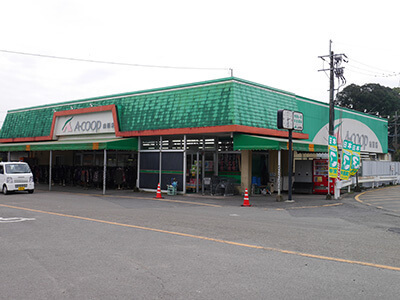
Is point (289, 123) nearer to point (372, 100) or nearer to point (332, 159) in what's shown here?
point (332, 159)

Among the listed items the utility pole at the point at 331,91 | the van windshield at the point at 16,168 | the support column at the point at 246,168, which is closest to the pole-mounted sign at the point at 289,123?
the support column at the point at 246,168

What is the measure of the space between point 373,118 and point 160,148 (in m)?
24.1

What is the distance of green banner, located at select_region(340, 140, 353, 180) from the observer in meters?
19.6

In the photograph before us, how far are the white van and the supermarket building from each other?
9.67 feet

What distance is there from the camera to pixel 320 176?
21797mm

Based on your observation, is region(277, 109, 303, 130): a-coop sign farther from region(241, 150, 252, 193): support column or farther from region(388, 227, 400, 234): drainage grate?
region(388, 227, 400, 234): drainage grate

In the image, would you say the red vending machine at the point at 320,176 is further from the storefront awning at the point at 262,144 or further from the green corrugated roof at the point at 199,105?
the green corrugated roof at the point at 199,105

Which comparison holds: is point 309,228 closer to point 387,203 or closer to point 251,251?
point 251,251

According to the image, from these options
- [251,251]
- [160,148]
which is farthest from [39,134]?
[251,251]

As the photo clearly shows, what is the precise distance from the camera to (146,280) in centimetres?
580

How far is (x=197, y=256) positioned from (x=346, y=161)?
48.3ft

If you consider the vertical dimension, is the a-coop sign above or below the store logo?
below

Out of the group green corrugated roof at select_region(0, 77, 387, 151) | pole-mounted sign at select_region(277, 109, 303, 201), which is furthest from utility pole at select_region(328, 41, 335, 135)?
pole-mounted sign at select_region(277, 109, 303, 201)

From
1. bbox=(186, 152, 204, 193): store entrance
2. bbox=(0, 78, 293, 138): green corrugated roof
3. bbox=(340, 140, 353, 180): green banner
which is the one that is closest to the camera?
bbox=(340, 140, 353, 180): green banner
